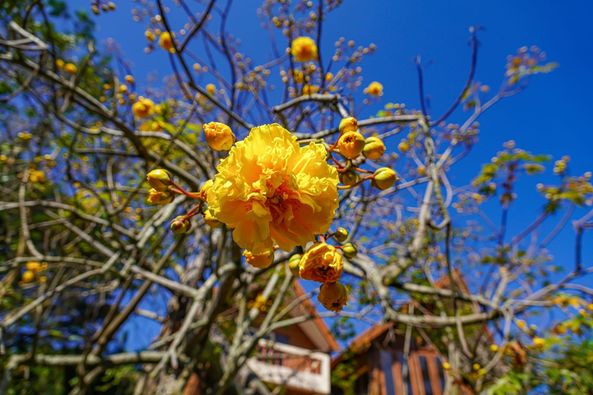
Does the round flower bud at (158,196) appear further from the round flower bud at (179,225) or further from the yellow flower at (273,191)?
the yellow flower at (273,191)

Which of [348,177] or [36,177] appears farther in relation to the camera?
[36,177]

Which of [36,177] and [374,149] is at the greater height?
[36,177]

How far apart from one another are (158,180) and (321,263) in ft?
2.07

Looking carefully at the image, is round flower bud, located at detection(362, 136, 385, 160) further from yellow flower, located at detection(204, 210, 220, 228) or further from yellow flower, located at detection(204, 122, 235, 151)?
yellow flower, located at detection(204, 210, 220, 228)

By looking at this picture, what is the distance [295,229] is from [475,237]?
26.8 ft

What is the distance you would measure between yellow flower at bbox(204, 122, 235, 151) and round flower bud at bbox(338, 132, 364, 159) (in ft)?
1.31

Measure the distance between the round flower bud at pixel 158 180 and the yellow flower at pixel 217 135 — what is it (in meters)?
0.20

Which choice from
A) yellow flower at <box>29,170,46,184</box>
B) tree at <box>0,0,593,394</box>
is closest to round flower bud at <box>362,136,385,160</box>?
tree at <box>0,0,593,394</box>

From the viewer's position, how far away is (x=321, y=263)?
3.52 feet

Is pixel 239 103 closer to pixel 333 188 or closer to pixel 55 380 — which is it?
pixel 333 188

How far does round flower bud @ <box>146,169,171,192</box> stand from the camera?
1.19 meters

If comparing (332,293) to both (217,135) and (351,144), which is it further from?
(217,135)

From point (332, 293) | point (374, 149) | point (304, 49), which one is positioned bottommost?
point (332, 293)

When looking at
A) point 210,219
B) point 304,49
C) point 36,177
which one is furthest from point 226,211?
point 36,177
